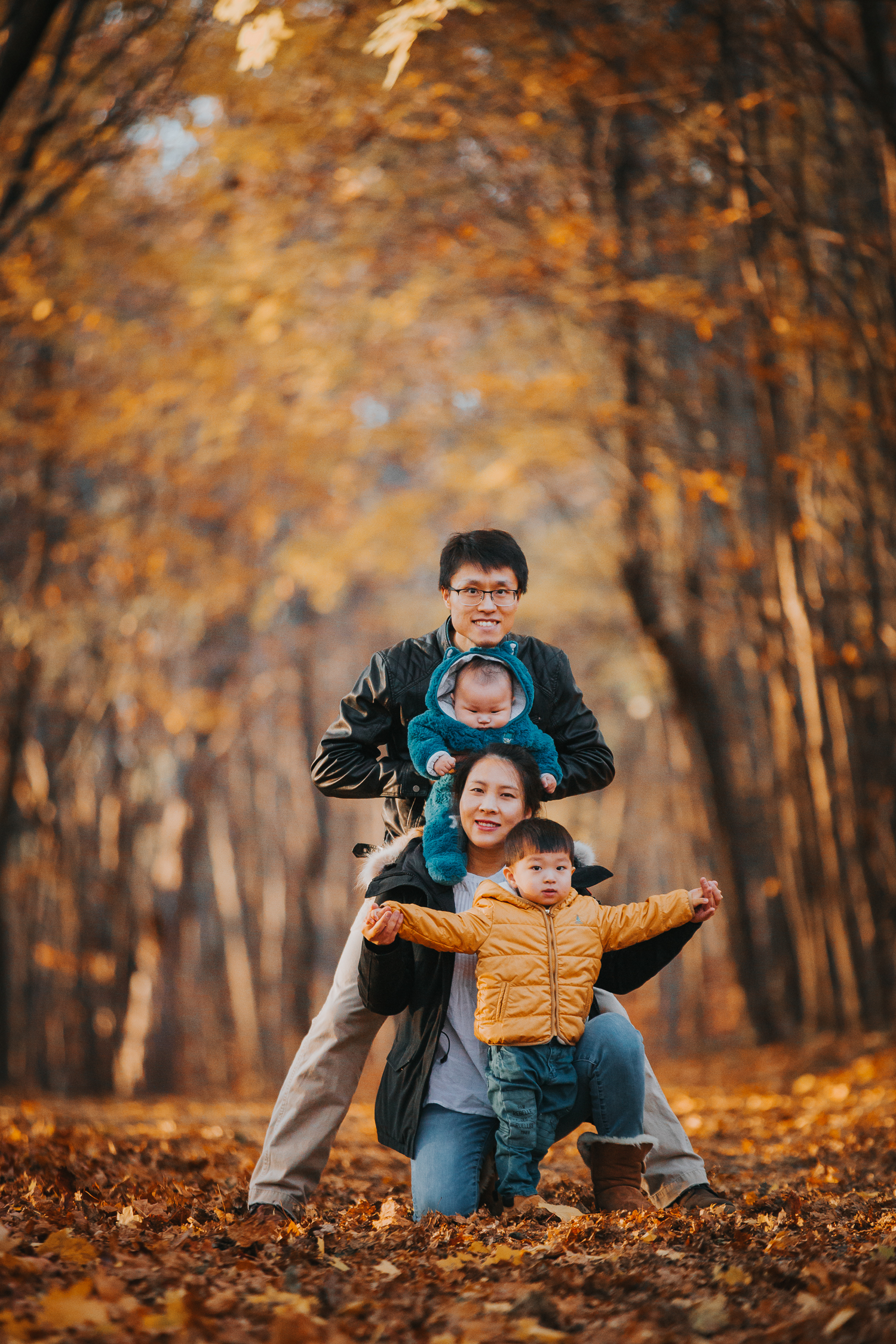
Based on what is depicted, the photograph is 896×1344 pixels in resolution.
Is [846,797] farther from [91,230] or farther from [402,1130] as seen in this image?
[91,230]

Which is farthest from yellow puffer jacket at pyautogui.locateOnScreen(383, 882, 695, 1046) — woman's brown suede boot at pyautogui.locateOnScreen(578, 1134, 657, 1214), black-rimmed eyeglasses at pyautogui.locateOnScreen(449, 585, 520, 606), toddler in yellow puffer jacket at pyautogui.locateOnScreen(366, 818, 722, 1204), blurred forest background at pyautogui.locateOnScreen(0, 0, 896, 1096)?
blurred forest background at pyautogui.locateOnScreen(0, 0, 896, 1096)

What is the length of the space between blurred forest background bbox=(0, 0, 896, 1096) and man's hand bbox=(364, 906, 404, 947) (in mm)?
3735

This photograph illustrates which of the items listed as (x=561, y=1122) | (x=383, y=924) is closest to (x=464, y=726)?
(x=383, y=924)

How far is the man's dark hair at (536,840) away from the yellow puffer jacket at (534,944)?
0.12 m

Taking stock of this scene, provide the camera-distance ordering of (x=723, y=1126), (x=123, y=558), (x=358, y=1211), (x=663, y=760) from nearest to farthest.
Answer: (x=358, y=1211) → (x=723, y=1126) → (x=123, y=558) → (x=663, y=760)

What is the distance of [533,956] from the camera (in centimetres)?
337

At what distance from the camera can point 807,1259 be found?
3.07 m

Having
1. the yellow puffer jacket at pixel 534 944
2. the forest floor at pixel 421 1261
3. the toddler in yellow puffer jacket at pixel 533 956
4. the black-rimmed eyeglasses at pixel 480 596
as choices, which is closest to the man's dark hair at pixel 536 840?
the toddler in yellow puffer jacket at pixel 533 956

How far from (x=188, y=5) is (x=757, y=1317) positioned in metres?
7.89

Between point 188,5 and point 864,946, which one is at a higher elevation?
point 188,5

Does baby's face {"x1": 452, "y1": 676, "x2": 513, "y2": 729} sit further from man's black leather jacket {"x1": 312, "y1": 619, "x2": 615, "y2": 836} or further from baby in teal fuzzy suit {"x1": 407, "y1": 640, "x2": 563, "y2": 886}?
man's black leather jacket {"x1": 312, "y1": 619, "x2": 615, "y2": 836}

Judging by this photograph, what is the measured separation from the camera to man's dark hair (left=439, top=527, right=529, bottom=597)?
12.1ft

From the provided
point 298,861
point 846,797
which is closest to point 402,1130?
point 846,797

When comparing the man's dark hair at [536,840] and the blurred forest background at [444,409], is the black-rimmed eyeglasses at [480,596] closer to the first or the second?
the man's dark hair at [536,840]
